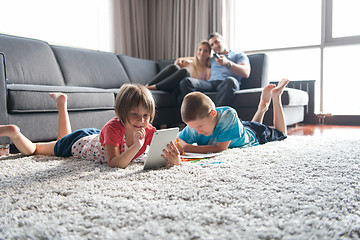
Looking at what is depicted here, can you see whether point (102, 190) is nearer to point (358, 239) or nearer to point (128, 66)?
point (358, 239)

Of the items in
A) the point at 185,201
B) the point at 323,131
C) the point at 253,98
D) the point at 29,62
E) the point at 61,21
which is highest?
the point at 61,21

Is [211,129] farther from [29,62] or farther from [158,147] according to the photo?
[29,62]

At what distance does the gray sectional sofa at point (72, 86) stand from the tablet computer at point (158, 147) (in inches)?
40.3

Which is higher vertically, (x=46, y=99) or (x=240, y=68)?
(x=240, y=68)

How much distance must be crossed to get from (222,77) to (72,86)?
1.50 metres

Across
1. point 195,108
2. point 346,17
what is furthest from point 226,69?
point 346,17

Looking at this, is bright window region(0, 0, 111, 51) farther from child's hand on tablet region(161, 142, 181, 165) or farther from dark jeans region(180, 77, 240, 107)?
child's hand on tablet region(161, 142, 181, 165)

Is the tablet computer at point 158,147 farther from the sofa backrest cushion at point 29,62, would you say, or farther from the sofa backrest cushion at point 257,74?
the sofa backrest cushion at point 257,74

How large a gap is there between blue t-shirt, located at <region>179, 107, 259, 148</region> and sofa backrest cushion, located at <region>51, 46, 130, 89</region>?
1.58 m

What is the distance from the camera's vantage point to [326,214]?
0.66 m

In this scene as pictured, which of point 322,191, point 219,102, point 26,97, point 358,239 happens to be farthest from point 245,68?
point 358,239

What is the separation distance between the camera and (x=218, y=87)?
9.37 ft

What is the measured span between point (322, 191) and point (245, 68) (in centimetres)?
228

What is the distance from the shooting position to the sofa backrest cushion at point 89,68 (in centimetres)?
273
